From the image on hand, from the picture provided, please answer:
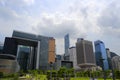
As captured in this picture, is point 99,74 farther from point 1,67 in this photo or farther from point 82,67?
point 82,67

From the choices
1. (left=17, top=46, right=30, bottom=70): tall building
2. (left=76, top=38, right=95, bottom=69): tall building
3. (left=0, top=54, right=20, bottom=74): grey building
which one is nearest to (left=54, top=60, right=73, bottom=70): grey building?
(left=76, top=38, right=95, bottom=69): tall building

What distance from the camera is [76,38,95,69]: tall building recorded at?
528 ft

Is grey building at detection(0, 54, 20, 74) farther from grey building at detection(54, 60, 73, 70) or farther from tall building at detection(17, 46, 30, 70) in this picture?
grey building at detection(54, 60, 73, 70)

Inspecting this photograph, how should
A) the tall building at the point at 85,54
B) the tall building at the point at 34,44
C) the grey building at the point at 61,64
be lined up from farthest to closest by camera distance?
1. the tall building at the point at 85,54
2. the grey building at the point at 61,64
3. the tall building at the point at 34,44

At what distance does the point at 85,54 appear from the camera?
16425cm

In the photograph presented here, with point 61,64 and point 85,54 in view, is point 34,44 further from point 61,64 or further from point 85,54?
point 85,54

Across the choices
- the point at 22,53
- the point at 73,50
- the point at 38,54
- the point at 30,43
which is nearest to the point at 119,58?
the point at 38,54

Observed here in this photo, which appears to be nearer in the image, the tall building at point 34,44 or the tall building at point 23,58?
the tall building at point 34,44

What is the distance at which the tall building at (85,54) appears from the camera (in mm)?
160975

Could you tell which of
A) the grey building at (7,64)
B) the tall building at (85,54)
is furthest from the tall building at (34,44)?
the tall building at (85,54)

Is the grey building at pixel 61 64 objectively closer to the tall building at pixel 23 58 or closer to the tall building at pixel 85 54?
the tall building at pixel 85 54

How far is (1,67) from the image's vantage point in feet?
283

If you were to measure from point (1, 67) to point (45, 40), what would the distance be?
4449 centimetres

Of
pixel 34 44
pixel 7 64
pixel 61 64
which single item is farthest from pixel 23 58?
pixel 7 64
